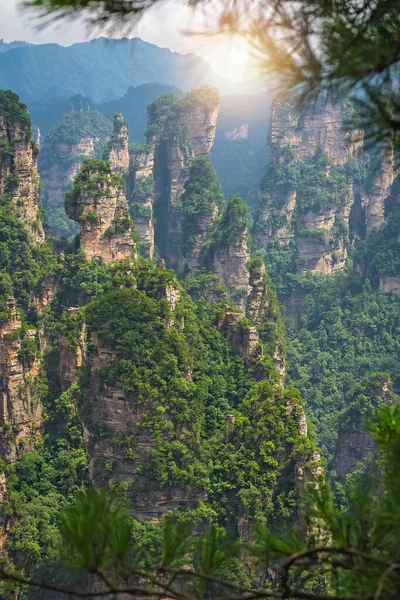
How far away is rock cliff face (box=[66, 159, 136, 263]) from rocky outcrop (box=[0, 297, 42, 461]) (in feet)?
17.9

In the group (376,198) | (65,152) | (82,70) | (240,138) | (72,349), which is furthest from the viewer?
(82,70)

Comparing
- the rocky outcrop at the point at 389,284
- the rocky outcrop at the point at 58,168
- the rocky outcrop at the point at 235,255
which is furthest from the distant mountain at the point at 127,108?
the rocky outcrop at the point at 235,255

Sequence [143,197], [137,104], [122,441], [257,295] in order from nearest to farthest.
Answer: [122,441], [257,295], [143,197], [137,104]

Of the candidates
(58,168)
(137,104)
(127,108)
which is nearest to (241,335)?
(58,168)

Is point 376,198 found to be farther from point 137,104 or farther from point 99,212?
point 137,104

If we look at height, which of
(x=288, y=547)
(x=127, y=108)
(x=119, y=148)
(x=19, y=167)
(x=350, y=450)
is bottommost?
(x=350, y=450)

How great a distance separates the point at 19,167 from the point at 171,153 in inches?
785

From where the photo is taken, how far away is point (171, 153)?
150 ft

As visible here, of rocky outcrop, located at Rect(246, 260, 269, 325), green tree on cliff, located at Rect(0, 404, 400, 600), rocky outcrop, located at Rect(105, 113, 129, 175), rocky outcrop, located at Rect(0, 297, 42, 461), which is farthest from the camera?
rocky outcrop, located at Rect(105, 113, 129, 175)

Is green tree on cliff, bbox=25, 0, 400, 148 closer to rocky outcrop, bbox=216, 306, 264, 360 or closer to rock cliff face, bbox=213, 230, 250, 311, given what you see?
rocky outcrop, bbox=216, 306, 264, 360

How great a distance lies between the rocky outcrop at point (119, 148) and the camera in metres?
48.3

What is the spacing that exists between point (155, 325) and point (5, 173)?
28.1ft

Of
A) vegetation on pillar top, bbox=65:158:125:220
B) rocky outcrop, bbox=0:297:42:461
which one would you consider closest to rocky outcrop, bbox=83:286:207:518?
rocky outcrop, bbox=0:297:42:461

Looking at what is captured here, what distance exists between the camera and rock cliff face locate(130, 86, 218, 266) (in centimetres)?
4503
